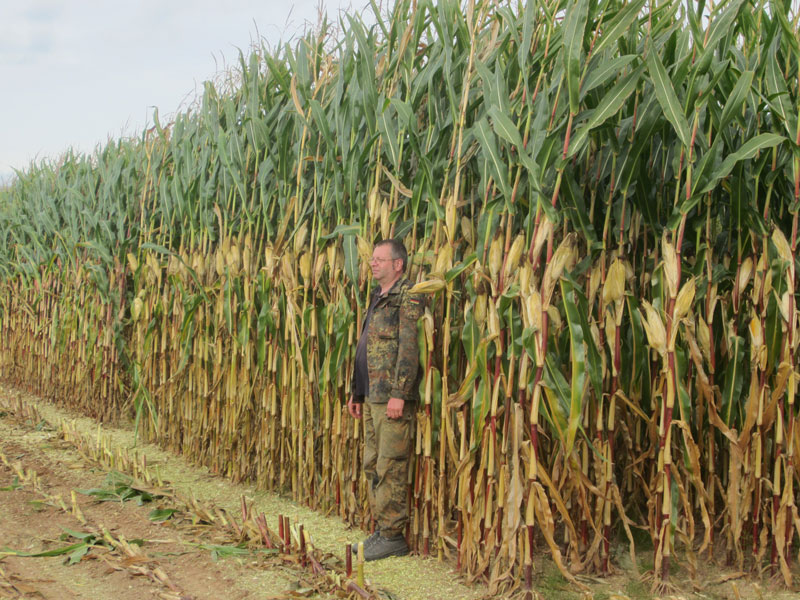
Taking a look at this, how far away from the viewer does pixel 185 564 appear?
333 cm

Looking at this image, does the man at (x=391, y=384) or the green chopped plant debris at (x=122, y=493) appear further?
the green chopped plant debris at (x=122, y=493)

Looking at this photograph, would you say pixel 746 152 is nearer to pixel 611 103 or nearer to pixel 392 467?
pixel 611 103

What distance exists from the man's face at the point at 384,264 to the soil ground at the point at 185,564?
1365 mm

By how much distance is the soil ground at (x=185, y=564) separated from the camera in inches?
117

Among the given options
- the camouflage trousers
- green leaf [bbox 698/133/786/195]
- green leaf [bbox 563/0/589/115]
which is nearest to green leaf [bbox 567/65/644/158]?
green leaf [bbox 563/0/589/115]

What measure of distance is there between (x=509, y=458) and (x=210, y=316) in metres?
2.99

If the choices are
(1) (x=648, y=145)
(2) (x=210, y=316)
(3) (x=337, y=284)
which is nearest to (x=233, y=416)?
(2) (x=210, y=316)

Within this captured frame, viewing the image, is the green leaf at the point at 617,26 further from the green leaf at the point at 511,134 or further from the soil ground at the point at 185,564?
the soil ground at the point at 185,564

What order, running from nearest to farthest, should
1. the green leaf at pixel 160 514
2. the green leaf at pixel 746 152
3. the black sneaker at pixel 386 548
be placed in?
1. the green leaf at pixel 746 152
2. the black sneaker at pixel 386 548
3. the green leaf at pixel 160 514

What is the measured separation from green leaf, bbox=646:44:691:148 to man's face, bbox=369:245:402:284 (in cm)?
144

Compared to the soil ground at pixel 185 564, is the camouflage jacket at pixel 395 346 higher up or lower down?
A: higher up

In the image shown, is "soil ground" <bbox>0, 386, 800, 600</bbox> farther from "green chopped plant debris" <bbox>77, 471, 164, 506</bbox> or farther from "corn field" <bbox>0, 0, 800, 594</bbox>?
"corn field" <bbox>0, 0, 800, 594</bbox>

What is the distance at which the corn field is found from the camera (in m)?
2.80

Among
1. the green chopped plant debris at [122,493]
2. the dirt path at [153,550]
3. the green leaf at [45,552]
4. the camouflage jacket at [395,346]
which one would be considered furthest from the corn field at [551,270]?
the green leaf at [45,552]
